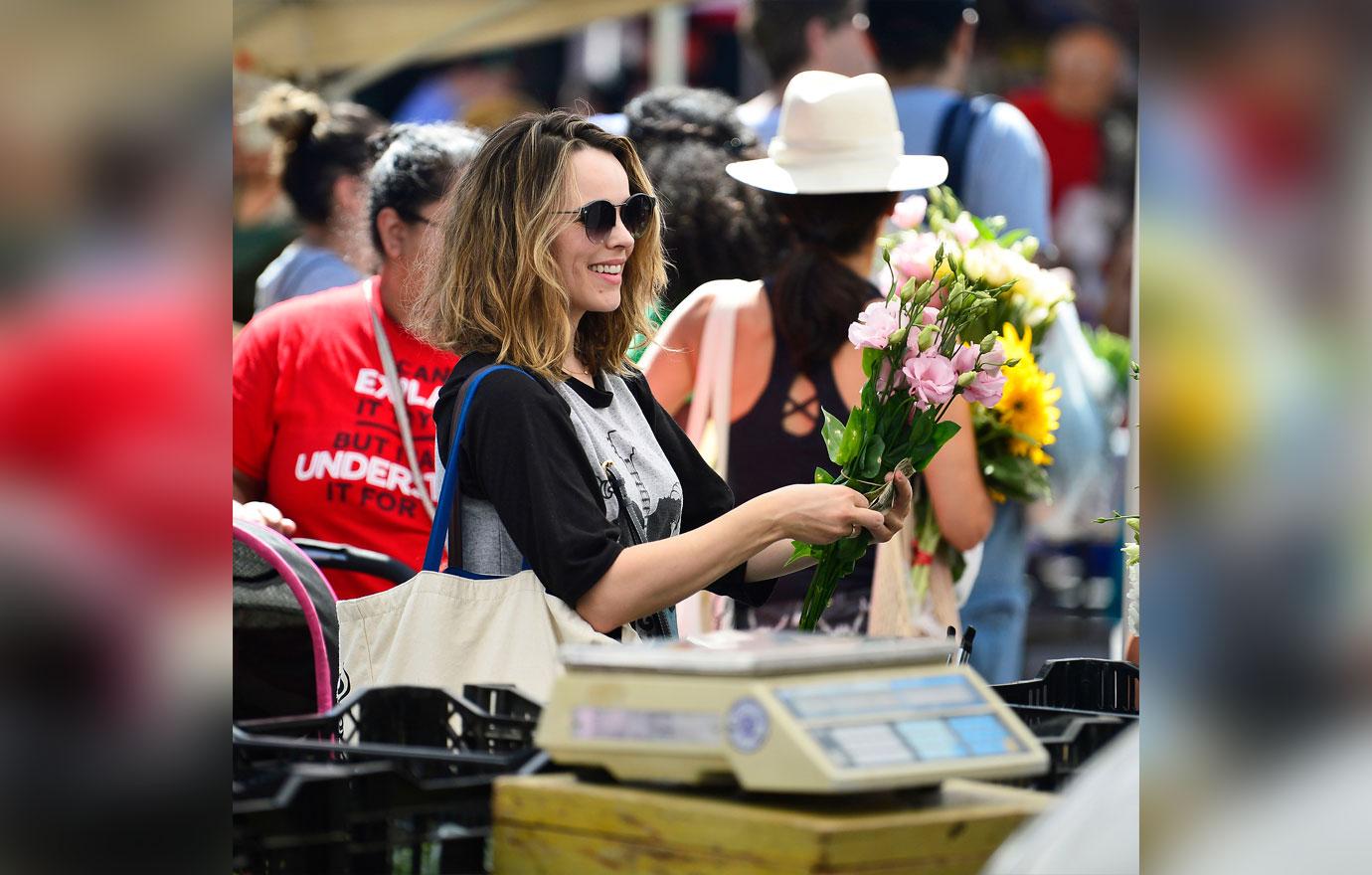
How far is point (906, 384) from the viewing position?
239 cm

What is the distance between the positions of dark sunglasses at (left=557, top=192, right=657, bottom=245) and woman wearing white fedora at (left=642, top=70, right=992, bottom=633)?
1.13m

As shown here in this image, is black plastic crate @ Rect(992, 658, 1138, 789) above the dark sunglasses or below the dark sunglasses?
below

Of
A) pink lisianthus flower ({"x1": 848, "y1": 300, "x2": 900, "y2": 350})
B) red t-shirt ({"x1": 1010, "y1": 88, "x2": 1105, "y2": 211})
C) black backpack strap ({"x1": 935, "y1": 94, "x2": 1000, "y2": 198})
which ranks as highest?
red t-shirt ({"x1": 1010, "y1": 88, "x2": 1105, "y2": 211})

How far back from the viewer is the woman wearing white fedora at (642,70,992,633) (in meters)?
3.71

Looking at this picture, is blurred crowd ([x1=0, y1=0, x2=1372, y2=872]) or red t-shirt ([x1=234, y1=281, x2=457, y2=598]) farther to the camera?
red t-shirt ([x1=234, y1=281, x2=457, y2=598])

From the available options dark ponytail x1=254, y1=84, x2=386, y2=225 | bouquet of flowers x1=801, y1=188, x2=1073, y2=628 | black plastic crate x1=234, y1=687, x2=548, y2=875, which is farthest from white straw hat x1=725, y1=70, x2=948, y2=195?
black plastic crate x1=234, y1=687, x2=548, y2=875

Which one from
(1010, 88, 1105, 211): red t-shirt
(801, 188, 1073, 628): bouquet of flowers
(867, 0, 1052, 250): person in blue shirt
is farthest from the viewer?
A: (1010, 88, 1105, 211): red t-shirt

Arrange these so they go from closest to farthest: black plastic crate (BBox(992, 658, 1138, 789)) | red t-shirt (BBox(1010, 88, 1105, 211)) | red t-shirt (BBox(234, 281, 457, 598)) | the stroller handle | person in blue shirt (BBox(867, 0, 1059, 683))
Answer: black plastic crate (BBox(992, 658, 1138, 789)), the stroller handle, red t-shirt (BBox(234, 281, 457, 598)), person in blue shirt (BBox(867, 0, 1059, 683)), red t-shirt (BBox(1010, 88, 1105, 211))

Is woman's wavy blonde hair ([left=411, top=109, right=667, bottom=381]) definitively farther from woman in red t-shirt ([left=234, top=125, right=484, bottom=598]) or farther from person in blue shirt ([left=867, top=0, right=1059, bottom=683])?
person in blue shirt ([left=867, top=0, right=1059, bottom=683])

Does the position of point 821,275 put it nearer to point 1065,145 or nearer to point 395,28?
point 395,28
